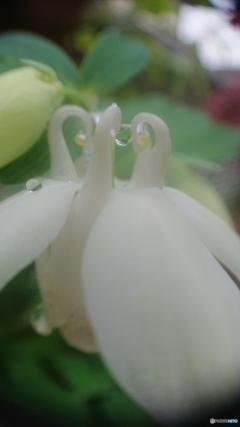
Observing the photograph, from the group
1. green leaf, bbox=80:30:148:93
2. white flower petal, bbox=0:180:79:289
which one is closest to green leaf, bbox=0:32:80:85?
green leaf, bbox=80:30:148:93

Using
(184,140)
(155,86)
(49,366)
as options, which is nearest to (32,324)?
(49,366)

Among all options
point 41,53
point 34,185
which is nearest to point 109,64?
point 41,53

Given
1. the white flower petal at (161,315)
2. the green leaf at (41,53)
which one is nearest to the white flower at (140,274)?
the white flower petal at (161,315)

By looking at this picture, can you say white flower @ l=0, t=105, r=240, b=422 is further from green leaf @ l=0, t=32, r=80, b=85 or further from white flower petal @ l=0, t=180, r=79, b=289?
green leaf @ l=0, t=32, r=80, b=85

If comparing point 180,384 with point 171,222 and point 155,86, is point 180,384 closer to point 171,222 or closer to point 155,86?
point 171,222

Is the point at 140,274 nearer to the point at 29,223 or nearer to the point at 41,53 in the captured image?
the point at 29,223

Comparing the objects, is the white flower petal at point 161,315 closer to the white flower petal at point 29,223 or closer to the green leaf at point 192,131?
the white flower petal at point 29,223
